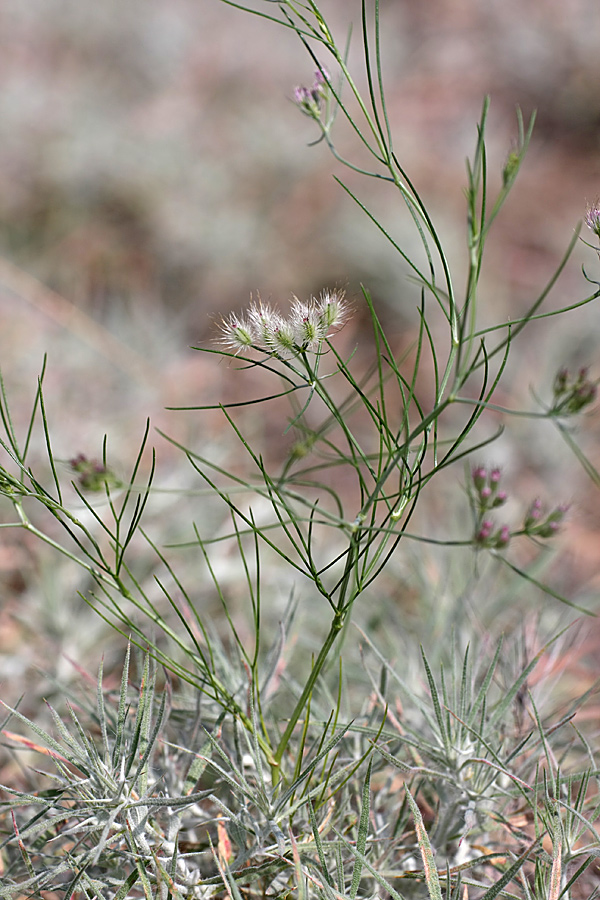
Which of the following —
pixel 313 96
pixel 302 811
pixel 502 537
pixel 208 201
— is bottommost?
pixel 302 811

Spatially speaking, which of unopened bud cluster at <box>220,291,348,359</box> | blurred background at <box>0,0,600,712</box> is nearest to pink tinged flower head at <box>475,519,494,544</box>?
unopened bud cluster at <box>220,291,348,359</box>

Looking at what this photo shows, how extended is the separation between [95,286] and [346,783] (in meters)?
1.56

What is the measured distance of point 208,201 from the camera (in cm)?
207

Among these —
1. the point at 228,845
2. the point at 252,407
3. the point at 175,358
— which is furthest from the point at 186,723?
the point at 175,358

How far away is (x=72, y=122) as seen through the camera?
7.19 feet

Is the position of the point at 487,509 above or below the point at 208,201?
below

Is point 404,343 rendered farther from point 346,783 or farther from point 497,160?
point 346,783

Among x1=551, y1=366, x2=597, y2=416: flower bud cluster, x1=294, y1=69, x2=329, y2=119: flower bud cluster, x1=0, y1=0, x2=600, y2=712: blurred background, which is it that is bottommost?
x1=551, y1=366, x2=597, y2=416: flower bud cluster

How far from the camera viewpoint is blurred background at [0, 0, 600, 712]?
1390mm

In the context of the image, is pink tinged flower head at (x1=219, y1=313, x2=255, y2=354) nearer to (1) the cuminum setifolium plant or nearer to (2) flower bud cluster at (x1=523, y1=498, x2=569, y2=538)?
(1) the cuminum setifolium plant

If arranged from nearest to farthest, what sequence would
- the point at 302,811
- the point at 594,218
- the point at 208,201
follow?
the point at 594,218, the point at 302,811, the point at 208,201

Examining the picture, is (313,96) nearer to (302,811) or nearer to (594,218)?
(594,218)

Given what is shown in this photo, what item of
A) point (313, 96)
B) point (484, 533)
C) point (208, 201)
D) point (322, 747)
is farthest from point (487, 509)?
point (208, 201)

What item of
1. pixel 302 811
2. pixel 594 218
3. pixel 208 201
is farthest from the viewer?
pixel 208 201
